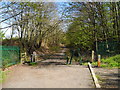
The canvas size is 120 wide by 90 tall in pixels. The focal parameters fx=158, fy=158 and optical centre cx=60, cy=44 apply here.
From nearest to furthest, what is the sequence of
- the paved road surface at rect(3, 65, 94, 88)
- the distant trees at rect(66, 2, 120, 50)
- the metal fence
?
the paved road surface at rect(3, 65, 94, 88) < the metal fence < the distant trees at rect(66, 2, 120, 50)

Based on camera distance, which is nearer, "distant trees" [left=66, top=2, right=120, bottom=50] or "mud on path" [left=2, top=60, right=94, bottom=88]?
"mud on path" [left=2, top=60, right=94, bottom=88]

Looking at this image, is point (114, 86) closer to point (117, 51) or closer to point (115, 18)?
point (117, 51)

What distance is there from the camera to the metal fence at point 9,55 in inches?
405

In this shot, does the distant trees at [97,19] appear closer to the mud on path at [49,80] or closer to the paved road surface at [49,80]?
the paved road surface at [49,80]

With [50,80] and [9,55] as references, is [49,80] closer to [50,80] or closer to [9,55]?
[50,80]

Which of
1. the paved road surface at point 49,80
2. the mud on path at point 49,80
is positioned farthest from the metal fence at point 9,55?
the mud on path at point 49,80

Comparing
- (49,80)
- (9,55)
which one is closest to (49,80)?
(49,80)

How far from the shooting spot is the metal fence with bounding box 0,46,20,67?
405 inches

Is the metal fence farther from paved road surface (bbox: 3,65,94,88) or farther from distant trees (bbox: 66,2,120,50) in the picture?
distant trees (bbox: 66,2,120,50)

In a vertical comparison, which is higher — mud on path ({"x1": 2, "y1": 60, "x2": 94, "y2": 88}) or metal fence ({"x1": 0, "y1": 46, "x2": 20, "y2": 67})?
metal fence ({"x1": 0, "y1": 46, "x2": 20, "y2": 67})

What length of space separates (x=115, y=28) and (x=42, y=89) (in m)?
12.8

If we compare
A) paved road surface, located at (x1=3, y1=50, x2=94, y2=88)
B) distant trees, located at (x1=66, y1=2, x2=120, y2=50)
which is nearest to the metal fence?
paved road surface, located at (x1=3, y1=50, x2=94, y2=88)

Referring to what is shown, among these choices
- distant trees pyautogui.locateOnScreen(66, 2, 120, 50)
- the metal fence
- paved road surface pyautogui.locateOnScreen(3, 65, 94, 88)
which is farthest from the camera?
distant trees pyautogui.locateOnScreen(66, 2, 120, 50)

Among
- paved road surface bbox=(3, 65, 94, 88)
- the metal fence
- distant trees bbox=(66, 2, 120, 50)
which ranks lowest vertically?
paved road surface bbox=(3, 65, 94, 88)
